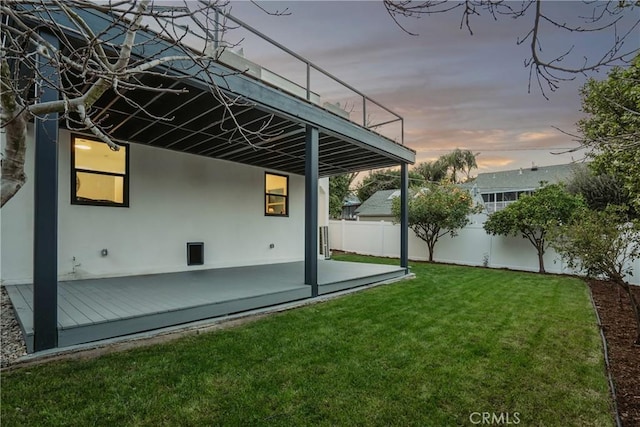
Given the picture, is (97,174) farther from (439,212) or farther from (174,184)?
(439,212)

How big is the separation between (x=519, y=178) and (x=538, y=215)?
16.7m

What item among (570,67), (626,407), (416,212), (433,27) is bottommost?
(626,407)

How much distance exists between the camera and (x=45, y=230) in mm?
3193

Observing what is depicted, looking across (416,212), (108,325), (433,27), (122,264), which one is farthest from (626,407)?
(416,212)

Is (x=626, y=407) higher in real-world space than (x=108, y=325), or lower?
lower

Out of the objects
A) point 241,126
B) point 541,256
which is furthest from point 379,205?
point 241,126

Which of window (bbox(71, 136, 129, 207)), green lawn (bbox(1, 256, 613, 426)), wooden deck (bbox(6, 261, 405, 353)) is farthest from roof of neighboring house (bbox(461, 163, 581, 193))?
window (bbox(71, 136, 129, 207))

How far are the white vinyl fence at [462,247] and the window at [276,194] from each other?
598 centimetres

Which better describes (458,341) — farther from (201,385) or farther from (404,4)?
(404,4)

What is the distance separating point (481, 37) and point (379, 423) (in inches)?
144

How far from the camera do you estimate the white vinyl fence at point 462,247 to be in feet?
35.6

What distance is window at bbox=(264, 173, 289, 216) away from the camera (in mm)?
9719

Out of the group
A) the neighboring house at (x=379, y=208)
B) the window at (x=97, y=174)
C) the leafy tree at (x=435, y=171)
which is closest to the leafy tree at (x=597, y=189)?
the neighboring house at (x=379, y=208)

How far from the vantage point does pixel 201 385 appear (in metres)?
2.96
